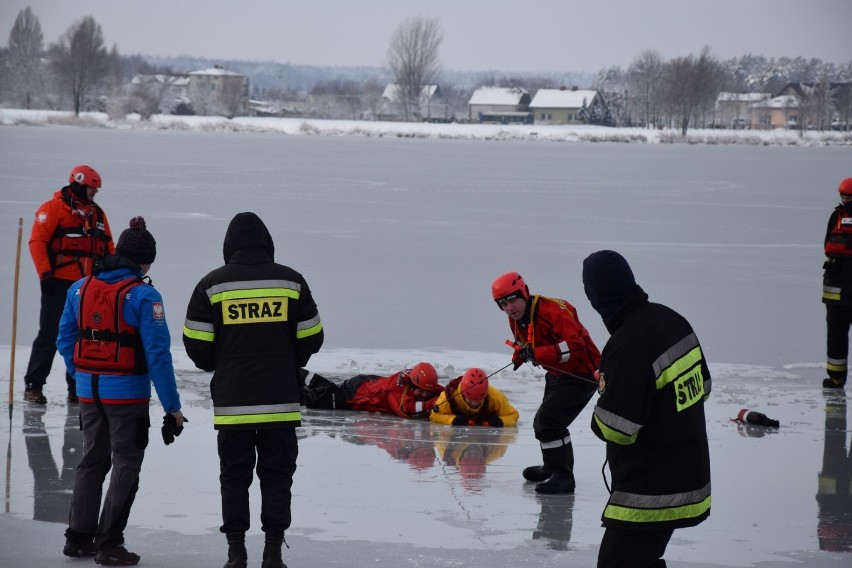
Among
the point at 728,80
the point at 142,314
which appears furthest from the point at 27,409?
the point at 728,80

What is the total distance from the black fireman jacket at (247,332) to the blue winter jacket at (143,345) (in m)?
0.17

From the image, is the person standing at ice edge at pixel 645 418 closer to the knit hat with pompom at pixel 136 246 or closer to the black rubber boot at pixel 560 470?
the knit hat with pompom at pixel 136 246

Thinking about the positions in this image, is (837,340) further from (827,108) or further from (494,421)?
(827,108)

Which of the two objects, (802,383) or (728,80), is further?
(728,80)

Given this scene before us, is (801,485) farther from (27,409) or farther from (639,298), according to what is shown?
(27,409)

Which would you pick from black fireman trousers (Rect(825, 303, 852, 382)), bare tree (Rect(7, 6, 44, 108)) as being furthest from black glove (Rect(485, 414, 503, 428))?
Result: bare tree (Rect(7, 6, 44, 108))

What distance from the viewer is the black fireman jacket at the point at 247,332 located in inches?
157

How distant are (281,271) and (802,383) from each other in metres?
5.48

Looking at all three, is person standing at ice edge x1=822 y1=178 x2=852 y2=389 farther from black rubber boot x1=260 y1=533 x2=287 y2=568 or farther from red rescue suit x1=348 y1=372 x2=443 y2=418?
black rubber boot x1=260 y1=533 x2=287 y2=568

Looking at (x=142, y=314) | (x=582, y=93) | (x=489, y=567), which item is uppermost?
(x=582, y=93)

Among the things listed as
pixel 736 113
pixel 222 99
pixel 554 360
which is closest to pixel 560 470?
pixel 554 360

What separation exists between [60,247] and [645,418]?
4.85m

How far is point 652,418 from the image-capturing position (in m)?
3.11

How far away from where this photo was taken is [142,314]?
4133mm
